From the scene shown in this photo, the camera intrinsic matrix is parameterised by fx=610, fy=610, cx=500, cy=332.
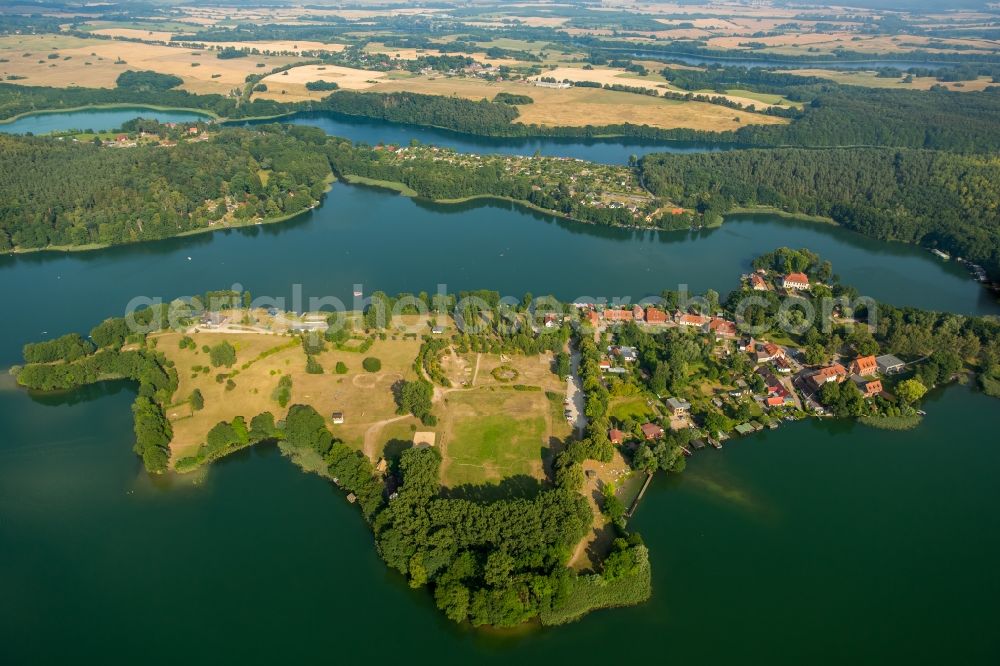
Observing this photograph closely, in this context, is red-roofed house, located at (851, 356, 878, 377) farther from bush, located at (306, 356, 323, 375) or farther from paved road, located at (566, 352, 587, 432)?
bush, located at (306, 356, 323, 375)

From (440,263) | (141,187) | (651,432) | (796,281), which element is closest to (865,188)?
(796,281)

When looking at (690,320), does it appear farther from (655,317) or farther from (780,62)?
(780,62)

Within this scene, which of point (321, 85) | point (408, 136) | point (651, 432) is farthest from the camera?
point (321, 85)

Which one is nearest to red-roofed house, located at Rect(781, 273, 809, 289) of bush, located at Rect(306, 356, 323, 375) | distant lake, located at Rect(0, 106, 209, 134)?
bush, located at Rect(306, 356, 323, 375)

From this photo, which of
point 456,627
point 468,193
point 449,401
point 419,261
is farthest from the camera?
point 468,193

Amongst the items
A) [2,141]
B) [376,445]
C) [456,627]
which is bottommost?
[456,627]

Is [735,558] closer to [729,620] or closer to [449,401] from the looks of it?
[729,620]

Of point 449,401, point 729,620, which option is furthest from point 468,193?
point 729,620
